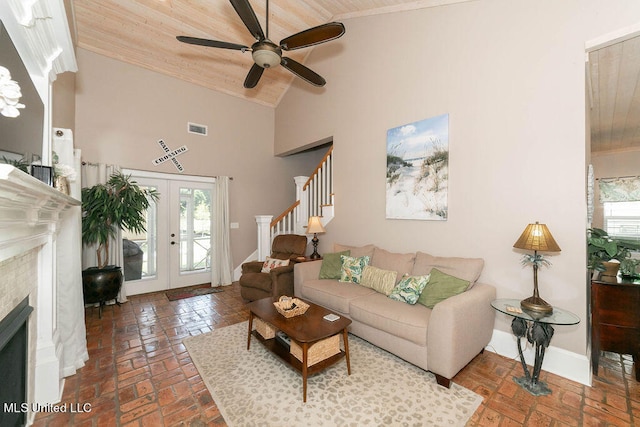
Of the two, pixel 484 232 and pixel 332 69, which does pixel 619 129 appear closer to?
pixel 484 232

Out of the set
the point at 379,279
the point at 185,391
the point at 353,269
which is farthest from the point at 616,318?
the point at 185,391

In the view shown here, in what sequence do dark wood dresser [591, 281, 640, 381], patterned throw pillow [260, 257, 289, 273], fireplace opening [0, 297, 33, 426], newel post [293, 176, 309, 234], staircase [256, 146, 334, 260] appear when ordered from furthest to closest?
newel post [293, 176, 309, 234] < staircase [256, 146, 334, 260] < patterned throw pillow [260, 257, 289, 273] < dark wood dresser [591, 281, 640, 381] < fireplace opening [0, 297, 33, 426]

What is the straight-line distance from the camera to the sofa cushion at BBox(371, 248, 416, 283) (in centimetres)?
314

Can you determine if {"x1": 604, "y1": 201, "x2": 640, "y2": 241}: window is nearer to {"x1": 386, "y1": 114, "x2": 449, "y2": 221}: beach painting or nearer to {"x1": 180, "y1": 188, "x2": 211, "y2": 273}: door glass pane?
{"x1": 386, "y1": 114, "x2": 449, "y2": 221}: beach painting

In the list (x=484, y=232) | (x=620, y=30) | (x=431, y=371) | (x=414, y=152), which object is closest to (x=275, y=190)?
(x=414, y=152)

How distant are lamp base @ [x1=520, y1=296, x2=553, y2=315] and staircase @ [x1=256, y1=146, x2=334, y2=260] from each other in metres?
3.00

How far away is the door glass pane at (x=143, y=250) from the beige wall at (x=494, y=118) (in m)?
3.52

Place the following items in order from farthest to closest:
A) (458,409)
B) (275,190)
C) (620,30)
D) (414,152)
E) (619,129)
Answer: (275,190) → (619,129) → (414,152) → (620,30) → (458,409)

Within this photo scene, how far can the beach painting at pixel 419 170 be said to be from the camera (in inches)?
123

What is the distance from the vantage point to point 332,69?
178 inches

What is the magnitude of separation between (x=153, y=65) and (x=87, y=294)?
3743 mm

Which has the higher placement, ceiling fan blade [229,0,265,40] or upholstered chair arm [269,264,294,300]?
ceiling fan blade [229,0,265,40]

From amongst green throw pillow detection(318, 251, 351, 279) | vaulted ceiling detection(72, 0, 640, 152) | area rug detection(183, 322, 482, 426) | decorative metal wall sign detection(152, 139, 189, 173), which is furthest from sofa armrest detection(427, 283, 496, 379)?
decorative metal wall sign detection(152, 139, 189, 173)

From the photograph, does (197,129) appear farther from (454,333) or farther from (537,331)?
(537,331)
